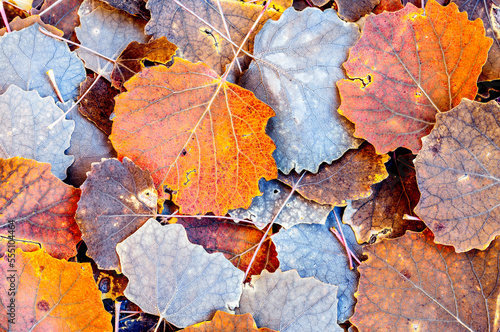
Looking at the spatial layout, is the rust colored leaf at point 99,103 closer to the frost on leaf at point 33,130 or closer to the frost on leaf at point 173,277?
the frost on leaf at point 33,130

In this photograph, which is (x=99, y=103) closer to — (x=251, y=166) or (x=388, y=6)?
(x=251, y=166)

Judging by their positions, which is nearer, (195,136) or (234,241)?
(195,136)

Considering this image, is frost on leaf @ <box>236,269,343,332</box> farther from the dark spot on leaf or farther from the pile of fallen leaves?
the dark spot on leaf

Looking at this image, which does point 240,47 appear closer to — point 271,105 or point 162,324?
point 271,105

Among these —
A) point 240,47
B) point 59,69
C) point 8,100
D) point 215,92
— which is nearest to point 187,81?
point 215,92

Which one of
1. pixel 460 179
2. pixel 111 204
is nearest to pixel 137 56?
pixel 111 204

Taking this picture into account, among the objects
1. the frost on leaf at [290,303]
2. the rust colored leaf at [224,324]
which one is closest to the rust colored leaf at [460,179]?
the frost on leaf at [290,303]
